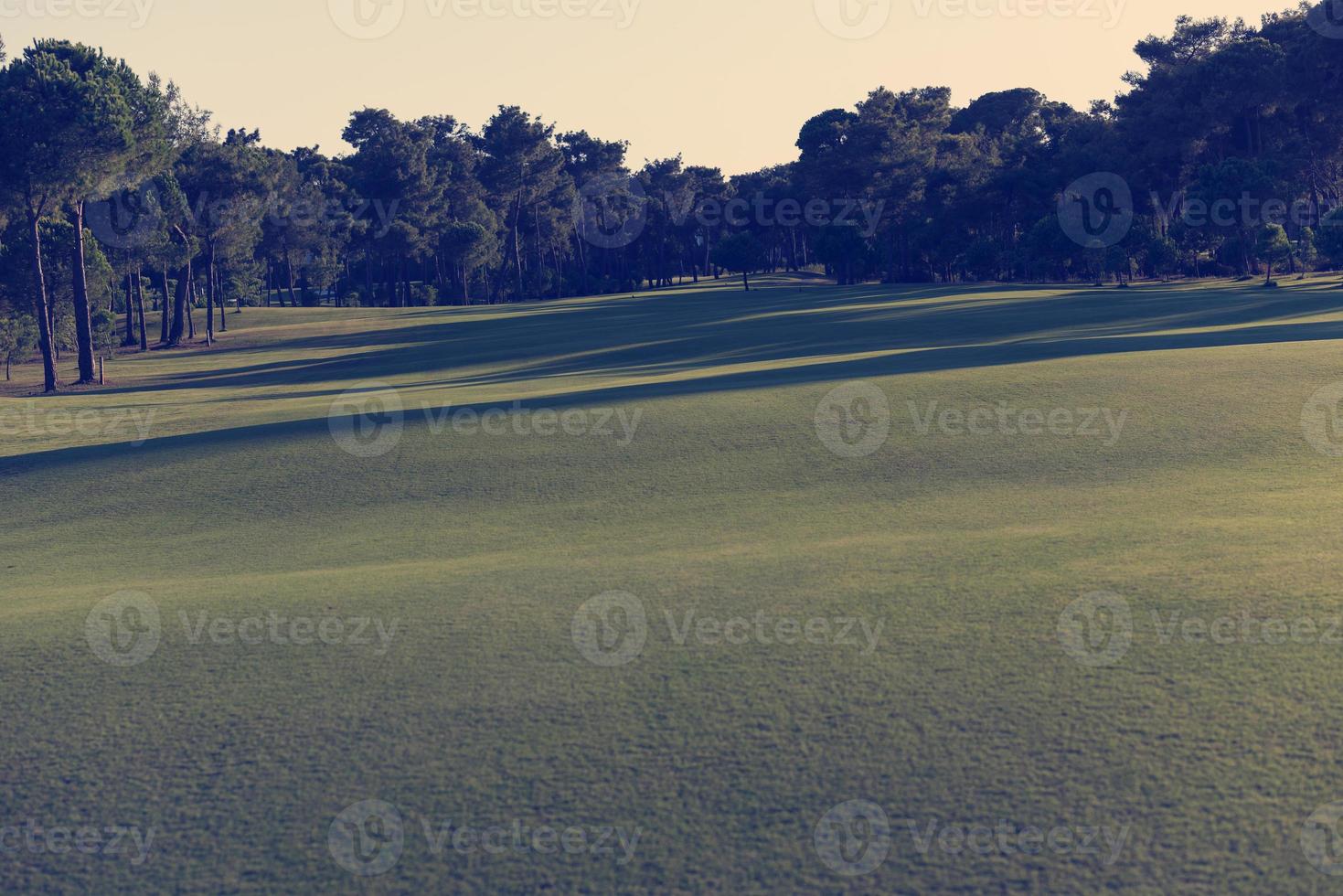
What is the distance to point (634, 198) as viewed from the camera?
14688cm

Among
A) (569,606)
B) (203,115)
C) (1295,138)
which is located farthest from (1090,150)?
(569,606)

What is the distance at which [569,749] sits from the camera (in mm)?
7578

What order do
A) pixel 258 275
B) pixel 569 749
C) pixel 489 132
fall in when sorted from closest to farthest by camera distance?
pixel 569 749, pixel 258 275, pixel 489 132

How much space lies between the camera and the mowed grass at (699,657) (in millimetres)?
6555

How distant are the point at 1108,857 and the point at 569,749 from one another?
3218 mm

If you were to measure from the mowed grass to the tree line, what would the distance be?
110ft

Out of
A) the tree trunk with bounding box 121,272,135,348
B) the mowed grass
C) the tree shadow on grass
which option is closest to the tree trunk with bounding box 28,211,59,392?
the tree shadow on grass

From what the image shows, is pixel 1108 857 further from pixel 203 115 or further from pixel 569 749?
pixel 203 115

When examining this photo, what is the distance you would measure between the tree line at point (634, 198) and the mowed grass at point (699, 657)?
33.5m

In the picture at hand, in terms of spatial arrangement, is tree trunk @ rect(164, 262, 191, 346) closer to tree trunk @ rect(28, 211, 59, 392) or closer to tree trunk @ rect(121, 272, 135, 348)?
tree trunk @ rect(121, 272, 135, 348)

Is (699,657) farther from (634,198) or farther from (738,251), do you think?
(634,198)

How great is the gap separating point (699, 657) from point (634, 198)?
14165 cm

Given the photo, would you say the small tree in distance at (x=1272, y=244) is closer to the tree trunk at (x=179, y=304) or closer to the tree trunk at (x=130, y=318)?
the tree trunk at (x=179, y=304)

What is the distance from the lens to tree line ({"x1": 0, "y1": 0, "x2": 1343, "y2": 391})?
5238 centimetres
